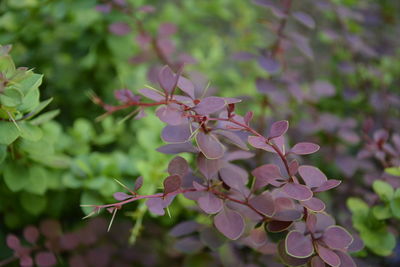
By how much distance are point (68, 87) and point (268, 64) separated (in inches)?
27.2

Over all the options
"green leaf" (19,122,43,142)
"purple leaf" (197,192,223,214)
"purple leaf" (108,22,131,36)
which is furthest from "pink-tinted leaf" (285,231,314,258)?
"purple leaf" (108,22,131,36)

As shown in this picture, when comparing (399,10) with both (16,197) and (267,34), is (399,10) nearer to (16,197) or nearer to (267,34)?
(267,34)

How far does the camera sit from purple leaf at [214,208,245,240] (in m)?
0.71

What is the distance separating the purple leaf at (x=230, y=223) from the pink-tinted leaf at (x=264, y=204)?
4 centimetres

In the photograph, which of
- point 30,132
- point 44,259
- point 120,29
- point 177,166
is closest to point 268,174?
point 177,166

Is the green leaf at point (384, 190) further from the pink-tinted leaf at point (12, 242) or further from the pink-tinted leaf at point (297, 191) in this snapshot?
the pink-tinted leaf at point (12, 242)

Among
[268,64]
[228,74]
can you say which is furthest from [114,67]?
[268,64]

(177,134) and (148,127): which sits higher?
(177,134)

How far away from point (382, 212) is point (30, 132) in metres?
0.70

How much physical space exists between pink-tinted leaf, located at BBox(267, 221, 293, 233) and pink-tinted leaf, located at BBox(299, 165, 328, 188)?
84 millimetres

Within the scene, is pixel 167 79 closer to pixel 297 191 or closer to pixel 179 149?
pixel 179 149

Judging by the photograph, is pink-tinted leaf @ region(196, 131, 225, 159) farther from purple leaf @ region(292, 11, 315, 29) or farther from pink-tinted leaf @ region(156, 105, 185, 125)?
purple leaf @ region(292, 11, 315, 29)

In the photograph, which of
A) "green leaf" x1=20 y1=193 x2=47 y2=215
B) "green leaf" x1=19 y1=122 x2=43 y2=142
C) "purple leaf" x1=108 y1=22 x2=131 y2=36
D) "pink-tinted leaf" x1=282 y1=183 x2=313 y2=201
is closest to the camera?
"pink-tinted leaf" x1=282 y1=183 x2=313 y2=201

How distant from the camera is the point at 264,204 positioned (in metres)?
0.75
